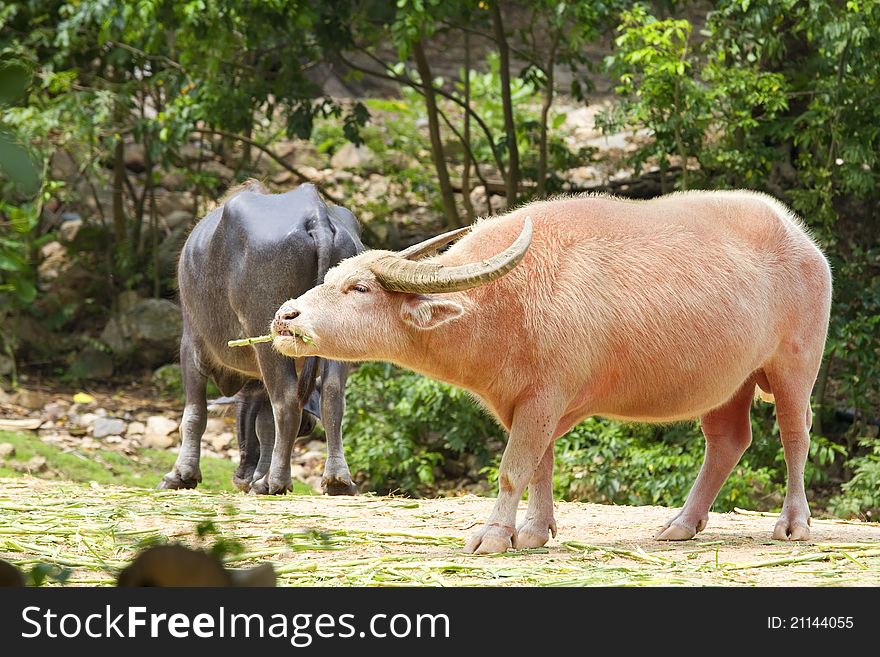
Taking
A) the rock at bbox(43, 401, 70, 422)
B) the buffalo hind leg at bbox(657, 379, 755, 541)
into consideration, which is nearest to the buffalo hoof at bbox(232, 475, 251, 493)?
the buffalo hind leg at bbox(657, 379, 755, 541)

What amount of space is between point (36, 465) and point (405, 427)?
3.17 meters

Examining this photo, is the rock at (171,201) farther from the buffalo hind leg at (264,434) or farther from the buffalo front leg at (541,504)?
the buffalo front leg at (541,504)

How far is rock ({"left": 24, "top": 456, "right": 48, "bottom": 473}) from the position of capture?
9.42 m

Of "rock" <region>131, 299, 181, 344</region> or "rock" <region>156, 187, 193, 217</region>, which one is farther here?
"rock" <region>156, 187, 193, 217</region>

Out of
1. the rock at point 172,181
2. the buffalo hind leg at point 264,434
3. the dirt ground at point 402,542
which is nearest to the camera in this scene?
the dirt ground at point 402,542

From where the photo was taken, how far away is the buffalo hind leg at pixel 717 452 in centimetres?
531

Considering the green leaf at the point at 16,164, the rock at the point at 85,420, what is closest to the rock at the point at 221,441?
the rock at the point at 85,420

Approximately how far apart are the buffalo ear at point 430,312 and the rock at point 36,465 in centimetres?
579

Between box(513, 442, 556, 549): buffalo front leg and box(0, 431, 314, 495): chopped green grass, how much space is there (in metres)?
4.37

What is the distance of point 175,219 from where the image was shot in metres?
15.4

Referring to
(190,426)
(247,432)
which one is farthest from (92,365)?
(190,426)

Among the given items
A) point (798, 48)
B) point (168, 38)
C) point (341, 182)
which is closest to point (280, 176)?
point (341, 182)

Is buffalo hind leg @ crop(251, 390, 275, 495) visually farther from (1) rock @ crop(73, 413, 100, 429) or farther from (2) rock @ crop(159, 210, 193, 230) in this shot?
(2) rock @ crop(159, 210, 193, 230)

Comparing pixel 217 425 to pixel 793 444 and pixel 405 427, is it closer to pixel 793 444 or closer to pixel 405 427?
pixel 405 427
